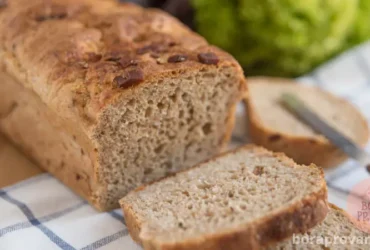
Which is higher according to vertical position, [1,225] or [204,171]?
[204,171]

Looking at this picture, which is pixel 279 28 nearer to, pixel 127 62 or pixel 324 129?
pixel 324 129

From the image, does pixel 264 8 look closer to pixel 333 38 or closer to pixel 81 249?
pixel 333 38

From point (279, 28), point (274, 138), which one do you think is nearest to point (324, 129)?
point (274, 138)

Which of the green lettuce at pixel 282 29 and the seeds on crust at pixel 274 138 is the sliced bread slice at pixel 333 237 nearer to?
the seeds on crust at pixel 274 138

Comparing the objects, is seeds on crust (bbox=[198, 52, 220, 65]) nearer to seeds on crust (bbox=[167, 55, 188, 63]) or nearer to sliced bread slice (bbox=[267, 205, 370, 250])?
seeds on crust (bbox=[167, 55, 188, 63])

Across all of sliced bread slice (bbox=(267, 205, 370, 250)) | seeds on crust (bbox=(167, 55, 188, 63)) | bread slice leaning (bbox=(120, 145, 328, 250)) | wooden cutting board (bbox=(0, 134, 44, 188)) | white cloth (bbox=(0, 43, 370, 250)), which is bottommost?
wooden cutting board (bbox=(0, 134, 44, 188))

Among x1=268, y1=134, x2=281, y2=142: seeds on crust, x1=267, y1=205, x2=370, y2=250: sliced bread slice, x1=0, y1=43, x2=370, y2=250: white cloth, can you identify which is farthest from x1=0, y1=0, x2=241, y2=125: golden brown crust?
x1=267, y1=205, x2=370, y2=250: sliced bread slice

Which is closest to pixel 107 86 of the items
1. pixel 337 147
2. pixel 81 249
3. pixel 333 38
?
pixel 81 249
